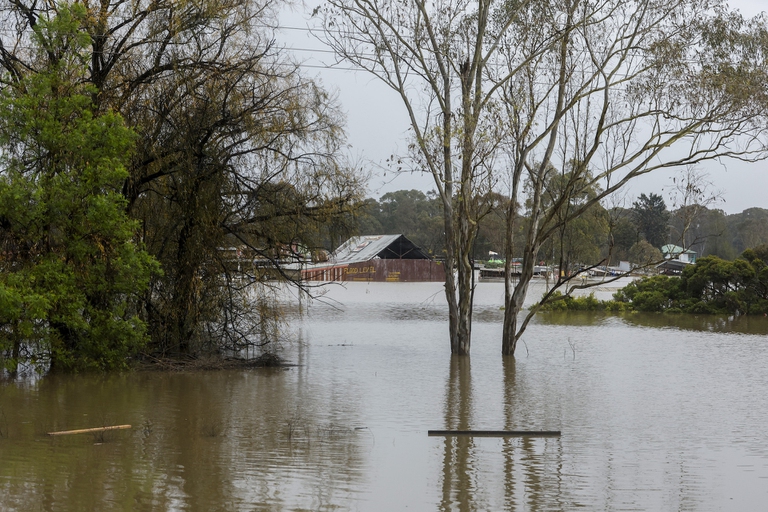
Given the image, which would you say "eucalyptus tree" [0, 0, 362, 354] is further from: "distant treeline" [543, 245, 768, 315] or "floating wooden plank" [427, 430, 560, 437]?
"distant treeline" [543, 245, 768, 315]

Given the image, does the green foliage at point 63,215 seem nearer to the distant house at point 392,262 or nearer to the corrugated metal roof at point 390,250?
the distant house at point 392,262

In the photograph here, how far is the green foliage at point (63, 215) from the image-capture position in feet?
43.2

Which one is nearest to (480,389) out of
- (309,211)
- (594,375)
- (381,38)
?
(594,375)

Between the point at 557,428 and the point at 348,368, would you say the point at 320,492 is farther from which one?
the point at 348,368

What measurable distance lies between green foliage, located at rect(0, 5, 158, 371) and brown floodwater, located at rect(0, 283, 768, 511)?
0.82 meters

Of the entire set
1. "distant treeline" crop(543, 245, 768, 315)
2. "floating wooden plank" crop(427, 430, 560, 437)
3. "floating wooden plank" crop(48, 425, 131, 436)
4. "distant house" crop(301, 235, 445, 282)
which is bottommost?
"floating wooden plank" crop(427, 430, 560, 437)

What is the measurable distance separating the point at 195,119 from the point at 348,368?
562cm

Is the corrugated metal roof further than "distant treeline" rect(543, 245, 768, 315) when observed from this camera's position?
Yes

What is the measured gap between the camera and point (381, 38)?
1848 centimetres

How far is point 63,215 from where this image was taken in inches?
531

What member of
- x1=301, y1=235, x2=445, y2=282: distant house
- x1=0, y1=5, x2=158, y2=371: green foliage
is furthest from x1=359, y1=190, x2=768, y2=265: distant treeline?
x1=0, y1=5, x2=158, y2=371: green foliage

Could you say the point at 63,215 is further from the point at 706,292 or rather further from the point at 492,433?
the point at 706,292

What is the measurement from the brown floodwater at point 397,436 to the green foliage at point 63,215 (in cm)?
82

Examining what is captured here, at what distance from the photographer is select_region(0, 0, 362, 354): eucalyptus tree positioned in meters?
15.0
